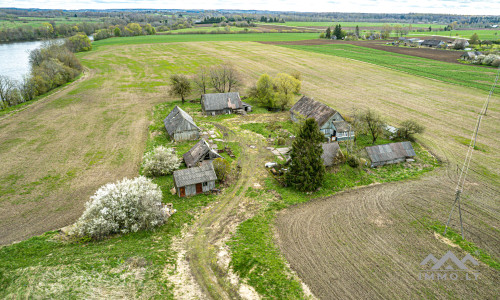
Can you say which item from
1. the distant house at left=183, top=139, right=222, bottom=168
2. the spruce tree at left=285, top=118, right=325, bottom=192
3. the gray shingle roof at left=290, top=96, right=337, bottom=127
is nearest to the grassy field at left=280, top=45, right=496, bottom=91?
the gray shingle roof at left=290, top=96, right=337, bottom=127

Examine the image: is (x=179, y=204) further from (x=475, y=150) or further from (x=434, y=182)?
(x=475, y=150)

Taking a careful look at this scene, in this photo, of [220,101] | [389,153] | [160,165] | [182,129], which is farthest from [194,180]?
[220,101]

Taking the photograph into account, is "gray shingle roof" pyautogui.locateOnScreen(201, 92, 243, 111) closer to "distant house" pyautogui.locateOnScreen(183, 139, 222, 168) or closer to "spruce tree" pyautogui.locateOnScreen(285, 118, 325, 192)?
"distant house" pyautogui.locateOnScreen(183, 139, 222, 168)

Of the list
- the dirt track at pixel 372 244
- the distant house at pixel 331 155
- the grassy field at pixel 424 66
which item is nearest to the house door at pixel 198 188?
the dirt track at pixel 372 244

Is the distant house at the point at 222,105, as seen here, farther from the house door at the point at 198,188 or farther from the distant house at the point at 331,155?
the house door at the point at 198,188

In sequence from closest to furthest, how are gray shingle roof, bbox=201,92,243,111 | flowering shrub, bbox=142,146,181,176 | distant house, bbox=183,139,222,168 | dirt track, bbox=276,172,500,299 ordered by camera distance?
1. dirt track, bbox=276,172,500,299
2. flowering shrub, bbox=142,146,181,176
3. distant house, bbox=183,139,222,168
4. gray shingle roof, bbox=201,92,243,111

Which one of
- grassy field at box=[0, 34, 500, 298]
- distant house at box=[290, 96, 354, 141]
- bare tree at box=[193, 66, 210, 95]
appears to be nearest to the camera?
grassy field at box=[0, 34, 500, 298]
